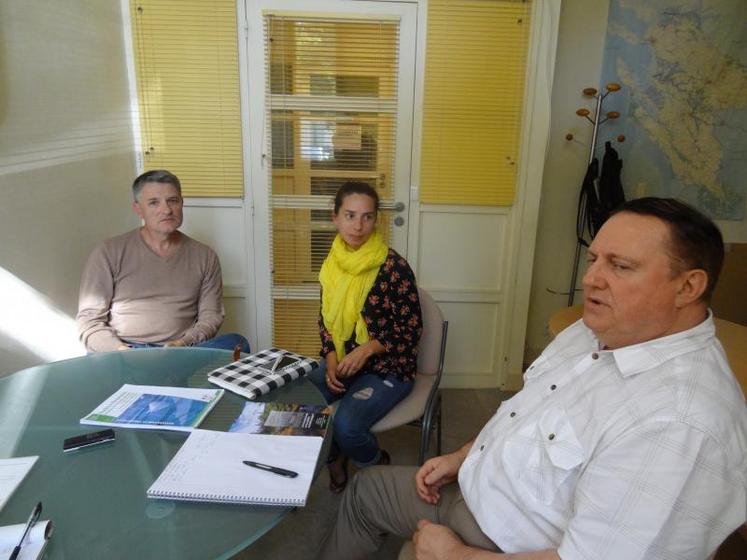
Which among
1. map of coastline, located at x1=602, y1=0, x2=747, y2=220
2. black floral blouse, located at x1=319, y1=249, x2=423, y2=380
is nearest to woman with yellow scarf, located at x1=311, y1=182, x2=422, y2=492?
black floral blouse, located at x1=319, y1=249, x2=423, y2=380

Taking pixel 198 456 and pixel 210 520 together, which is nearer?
pixel 210 520

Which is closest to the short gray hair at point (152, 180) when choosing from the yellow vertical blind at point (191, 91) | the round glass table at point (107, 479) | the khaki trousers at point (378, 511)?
the yellow vertical blind at point (191, 91)

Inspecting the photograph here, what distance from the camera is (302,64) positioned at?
2564mm

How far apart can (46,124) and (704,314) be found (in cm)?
226

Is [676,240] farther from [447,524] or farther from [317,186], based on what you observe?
[317,186]

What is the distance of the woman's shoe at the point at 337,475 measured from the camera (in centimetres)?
201

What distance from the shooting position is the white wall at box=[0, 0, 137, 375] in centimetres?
170

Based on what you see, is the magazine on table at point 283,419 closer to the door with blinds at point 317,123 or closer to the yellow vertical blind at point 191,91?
the door with blinds at point 317,123

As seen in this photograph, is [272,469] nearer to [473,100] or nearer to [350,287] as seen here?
[350,287]

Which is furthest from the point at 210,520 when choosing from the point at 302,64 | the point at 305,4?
the point at 305,4

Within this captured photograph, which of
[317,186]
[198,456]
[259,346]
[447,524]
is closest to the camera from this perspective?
[198,456]

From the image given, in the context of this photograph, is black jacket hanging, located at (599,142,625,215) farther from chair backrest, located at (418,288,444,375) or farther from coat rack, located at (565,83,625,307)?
chair backrest, located at (418,288,444,375)

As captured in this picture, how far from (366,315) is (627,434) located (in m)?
1.18

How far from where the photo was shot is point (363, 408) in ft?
5.60
